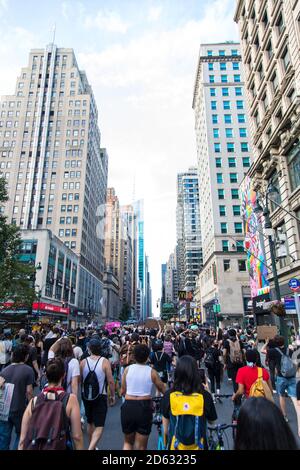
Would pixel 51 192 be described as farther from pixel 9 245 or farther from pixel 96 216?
pixel 9 245

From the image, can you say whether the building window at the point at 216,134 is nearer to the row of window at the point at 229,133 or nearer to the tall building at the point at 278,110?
the row of window at the point at 229,133

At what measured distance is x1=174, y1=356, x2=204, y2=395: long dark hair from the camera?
3715mm

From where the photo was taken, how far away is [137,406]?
4.55 metres

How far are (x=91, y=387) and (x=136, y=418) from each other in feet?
3.97

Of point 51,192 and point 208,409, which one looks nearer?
point 208,409

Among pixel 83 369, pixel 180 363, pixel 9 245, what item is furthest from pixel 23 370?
pixel 9 245

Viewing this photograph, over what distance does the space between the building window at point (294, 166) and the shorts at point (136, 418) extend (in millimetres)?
20471

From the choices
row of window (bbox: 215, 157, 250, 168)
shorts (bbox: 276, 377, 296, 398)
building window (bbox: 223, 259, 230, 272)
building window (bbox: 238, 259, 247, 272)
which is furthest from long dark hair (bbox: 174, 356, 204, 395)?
row of window (bbox: 215, 157, 250, 168)

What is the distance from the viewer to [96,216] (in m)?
103

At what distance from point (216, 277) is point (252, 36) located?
3718 centimetres

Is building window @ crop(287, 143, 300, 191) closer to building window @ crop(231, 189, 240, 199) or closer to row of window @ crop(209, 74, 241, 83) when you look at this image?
building window @ crop(231, 189, 240, 199)

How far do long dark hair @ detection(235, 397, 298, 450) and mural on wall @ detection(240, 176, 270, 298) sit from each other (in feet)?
83.3

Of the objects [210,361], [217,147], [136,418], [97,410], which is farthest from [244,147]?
[136,418]

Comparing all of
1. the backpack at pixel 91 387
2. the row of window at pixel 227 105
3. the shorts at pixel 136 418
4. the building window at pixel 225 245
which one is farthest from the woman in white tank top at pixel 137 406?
the row of window at pixel 227 105
